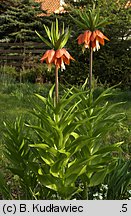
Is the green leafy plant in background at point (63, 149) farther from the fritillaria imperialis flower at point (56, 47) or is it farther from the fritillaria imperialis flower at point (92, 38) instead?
the fritillaria imperialis flower at point (92, 38)

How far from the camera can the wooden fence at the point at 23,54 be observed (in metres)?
14.0

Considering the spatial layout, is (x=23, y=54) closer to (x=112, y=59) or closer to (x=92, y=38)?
(x=112, y=59)

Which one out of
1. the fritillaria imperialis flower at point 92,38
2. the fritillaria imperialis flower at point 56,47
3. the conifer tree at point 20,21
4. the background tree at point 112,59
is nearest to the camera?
the fritillaria imperialis flower at point 56,47

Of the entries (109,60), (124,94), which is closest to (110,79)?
(109,60)

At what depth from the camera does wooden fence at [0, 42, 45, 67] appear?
14.0 m

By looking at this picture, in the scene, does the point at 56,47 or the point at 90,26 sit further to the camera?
the point at 90,26

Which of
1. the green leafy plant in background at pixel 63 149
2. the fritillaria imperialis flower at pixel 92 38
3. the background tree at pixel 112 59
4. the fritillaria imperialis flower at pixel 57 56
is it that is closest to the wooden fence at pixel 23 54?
the background tree at pixel 112 59

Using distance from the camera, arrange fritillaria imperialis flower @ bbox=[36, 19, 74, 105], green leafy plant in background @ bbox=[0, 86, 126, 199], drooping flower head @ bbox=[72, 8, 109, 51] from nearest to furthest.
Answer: fritillaria imperialis flower @ bbox=[36, 19, 74, 105] < green leafy plant in background @ bbox=[0, 86, 126, 199] < drooping flower head @ bbox=[72, 8, 109, 51]

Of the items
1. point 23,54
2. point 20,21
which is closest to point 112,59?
point 23,54

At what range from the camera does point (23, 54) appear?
14258 mm

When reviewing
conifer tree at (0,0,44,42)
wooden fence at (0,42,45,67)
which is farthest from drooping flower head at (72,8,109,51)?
conifer tree at (0,0,44,42)

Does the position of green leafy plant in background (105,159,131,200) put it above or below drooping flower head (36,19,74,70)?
below

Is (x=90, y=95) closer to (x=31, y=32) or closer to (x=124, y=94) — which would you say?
(x=124, y=94)

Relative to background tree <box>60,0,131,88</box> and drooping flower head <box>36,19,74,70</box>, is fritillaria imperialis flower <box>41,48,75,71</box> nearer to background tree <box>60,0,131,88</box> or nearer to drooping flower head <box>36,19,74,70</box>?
drooping flower head <box>36,19,74,70</box>
